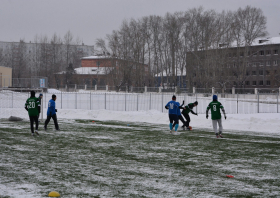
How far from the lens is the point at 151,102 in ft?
124

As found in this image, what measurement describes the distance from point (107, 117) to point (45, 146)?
1546cm

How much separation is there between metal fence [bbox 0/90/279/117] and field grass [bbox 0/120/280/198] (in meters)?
14.9

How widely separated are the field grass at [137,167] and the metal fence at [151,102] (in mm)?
14944

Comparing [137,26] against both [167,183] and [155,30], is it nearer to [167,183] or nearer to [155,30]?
[155,30]

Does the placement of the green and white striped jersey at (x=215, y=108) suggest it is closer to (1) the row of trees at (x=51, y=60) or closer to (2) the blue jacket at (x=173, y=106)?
(2) the blue jacket at (x=173, y=106)

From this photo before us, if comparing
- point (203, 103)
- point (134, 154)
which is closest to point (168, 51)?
point (203, 103)

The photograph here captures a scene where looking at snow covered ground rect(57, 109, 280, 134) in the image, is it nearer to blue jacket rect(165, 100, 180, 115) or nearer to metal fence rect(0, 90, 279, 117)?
metal fence rect(0, 90, 279, 117)

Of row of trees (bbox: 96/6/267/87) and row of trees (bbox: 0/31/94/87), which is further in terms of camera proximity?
row of trees (bbox: 0/31/94/87)

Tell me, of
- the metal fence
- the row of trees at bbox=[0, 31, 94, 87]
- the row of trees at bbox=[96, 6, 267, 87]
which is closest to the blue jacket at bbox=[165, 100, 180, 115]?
the metal fence

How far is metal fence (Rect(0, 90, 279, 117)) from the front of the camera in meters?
32.4

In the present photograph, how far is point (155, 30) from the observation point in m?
71.0

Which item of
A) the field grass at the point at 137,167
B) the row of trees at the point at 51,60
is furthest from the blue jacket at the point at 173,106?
the row of trees at the point at 51,60

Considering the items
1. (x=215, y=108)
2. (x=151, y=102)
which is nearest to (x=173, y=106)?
(x=215, y=108)

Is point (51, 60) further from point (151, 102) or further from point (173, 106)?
point (173, 106)
